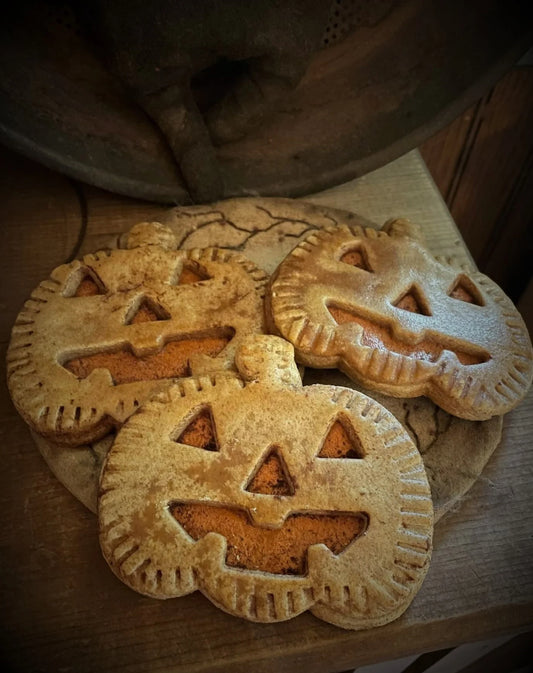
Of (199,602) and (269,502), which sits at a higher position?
(269,502)

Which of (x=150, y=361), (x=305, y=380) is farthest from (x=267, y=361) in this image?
(x=150, y=361)

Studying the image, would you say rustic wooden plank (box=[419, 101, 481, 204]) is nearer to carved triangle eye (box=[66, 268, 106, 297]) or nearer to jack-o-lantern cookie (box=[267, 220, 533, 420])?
jack-o-lantern cookie (box=[267, 220, 533, 420])

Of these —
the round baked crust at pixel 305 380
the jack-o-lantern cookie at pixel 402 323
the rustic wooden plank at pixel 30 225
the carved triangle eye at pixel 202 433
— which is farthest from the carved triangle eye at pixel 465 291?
the rustic wooden plank at pixel 30 225

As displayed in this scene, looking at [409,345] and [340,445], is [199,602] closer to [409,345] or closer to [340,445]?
[340,445]

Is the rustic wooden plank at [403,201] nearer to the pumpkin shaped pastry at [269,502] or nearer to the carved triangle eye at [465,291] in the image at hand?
the carved triangle eye at [465,291]

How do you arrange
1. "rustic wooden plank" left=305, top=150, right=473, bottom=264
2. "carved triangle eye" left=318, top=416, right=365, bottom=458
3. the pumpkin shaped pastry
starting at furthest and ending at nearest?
"rustic wooden plank" left=305, top=150, right=473, bottom=264
"carved triangle eye" left=318, top=416, right=365, bottom=458
the pumpkin shaped pastry

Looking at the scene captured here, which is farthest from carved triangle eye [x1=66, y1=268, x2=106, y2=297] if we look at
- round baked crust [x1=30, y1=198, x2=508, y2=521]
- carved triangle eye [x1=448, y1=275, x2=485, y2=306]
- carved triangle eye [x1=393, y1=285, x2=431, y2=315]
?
carved triangle eye [x1=448, y1=275, x2=485, y2=306]
